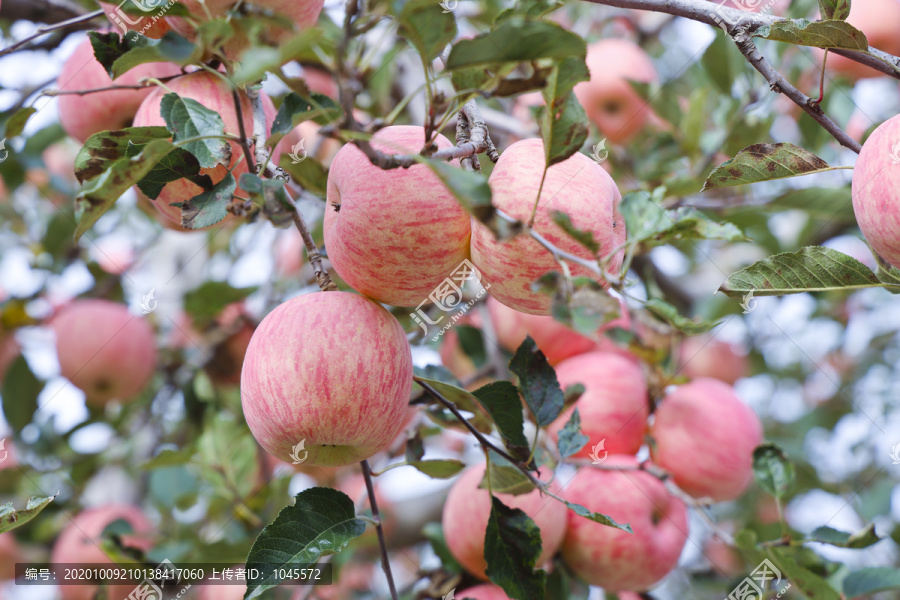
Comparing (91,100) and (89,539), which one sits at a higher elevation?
(91,100)

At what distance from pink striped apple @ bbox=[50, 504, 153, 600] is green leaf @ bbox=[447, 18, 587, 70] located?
5.26 ft

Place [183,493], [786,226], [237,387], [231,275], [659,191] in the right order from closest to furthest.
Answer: [659,191] < [183,493] < [237,387] < [231,275] < [786,226]

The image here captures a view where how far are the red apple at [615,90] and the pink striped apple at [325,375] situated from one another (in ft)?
5.18

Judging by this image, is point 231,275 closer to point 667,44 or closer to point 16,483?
point 16,483

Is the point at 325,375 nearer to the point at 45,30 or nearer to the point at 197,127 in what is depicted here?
the point at 197,127

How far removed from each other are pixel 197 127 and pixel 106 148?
0.14 m

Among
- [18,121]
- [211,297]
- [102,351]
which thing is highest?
[18,121]

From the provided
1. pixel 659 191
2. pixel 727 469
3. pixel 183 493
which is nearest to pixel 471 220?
pixel 659 191

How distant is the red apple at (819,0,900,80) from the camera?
2.09 m

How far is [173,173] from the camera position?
2.98 ft

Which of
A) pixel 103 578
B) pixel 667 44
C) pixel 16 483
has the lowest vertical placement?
pixel 16 483

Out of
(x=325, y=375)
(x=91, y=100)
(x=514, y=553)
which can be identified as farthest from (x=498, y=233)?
Result: (x=91, y=100)

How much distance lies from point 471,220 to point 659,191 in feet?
0.78

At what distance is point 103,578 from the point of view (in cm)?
169
